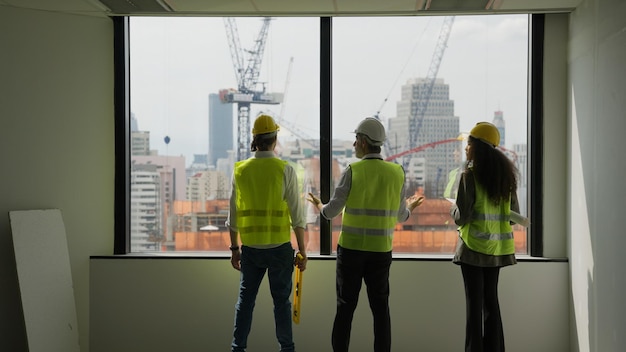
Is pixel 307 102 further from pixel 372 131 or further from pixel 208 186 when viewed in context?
pixel 372 131

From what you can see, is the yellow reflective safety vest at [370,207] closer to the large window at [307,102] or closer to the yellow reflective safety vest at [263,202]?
the yellow reflective safety vest at [263,202]

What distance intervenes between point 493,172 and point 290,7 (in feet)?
5.70

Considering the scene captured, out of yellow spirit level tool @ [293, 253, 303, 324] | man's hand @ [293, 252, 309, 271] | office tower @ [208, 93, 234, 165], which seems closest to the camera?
man's hand @ [293, 252, 309, 271]

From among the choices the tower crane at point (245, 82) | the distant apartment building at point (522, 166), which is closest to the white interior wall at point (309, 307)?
the distant apartment building at point (522, 166)

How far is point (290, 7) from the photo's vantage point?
14.9 feet

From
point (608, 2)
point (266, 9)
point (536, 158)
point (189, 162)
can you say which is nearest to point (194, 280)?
point (189, 162)

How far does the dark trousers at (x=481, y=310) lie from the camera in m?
3.93

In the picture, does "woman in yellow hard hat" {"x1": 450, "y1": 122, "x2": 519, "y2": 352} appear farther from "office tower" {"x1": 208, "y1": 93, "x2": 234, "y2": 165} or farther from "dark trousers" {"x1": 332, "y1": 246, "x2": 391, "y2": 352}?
"office tower" {"x1": 208, "y1": 93, "x2": 234, "y2": 165}

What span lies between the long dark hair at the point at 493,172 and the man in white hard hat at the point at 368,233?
0.45 meters

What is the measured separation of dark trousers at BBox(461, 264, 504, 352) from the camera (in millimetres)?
3926

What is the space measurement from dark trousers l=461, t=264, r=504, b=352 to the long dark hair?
44 cm

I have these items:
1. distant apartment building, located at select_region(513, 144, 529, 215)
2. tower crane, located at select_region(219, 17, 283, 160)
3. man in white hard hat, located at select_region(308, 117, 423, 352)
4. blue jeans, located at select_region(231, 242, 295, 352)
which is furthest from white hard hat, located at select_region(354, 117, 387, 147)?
distant apartment building, located at select_region(513, 144, 529, 215)

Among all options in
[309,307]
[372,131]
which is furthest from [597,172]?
[309,307]

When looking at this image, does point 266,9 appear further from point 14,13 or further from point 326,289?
point 326,289
